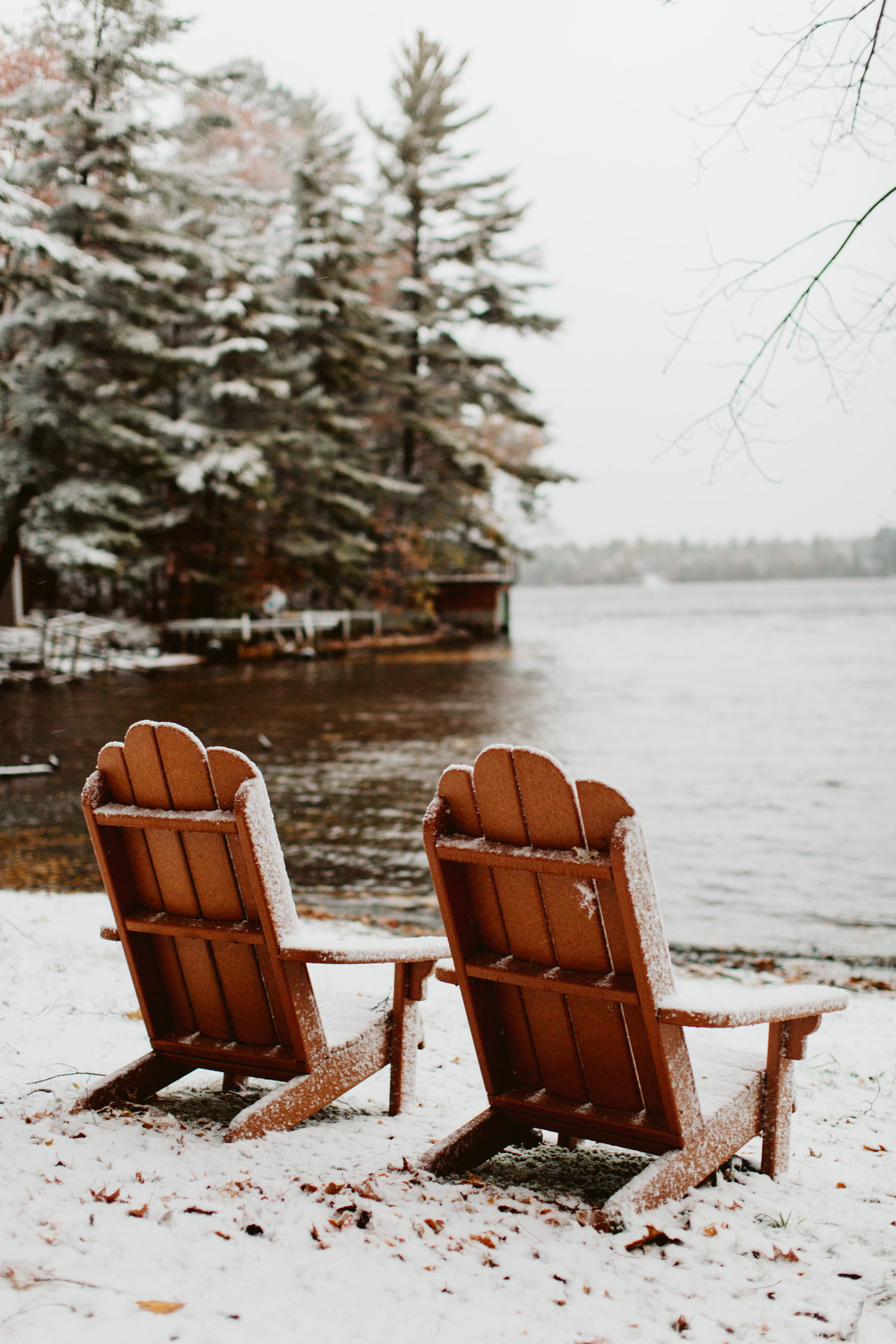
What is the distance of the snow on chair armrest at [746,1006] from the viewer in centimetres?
237

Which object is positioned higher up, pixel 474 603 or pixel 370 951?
pixel 474 603

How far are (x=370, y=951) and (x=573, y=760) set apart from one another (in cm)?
1239

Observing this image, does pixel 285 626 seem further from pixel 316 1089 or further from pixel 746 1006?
pixel 746 1006

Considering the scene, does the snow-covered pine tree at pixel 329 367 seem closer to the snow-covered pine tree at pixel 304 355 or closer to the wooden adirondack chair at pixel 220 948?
the snow-covered pine tree at pixel 304 355

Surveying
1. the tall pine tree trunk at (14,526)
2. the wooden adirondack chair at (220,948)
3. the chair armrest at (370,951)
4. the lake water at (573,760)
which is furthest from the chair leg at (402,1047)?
the tall pine tree trunk at (14,526)

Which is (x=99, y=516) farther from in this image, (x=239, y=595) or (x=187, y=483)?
(x=239, y=595)

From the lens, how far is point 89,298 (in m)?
25.6

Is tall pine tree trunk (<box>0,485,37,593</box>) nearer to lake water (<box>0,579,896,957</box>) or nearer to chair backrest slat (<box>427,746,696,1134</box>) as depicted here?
lake water (<box>0,579,896,957</box>)

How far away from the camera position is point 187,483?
2903 cm

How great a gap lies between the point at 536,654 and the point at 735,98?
32.6 meters

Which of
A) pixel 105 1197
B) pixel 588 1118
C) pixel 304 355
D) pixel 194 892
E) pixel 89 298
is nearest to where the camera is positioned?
pixel 105 1197

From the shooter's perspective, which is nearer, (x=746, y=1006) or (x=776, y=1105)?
(x=746, y=1006)

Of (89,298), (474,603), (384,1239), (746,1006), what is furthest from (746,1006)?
(474,603)

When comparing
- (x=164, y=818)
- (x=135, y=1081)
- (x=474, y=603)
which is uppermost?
(x=474, y=603)
